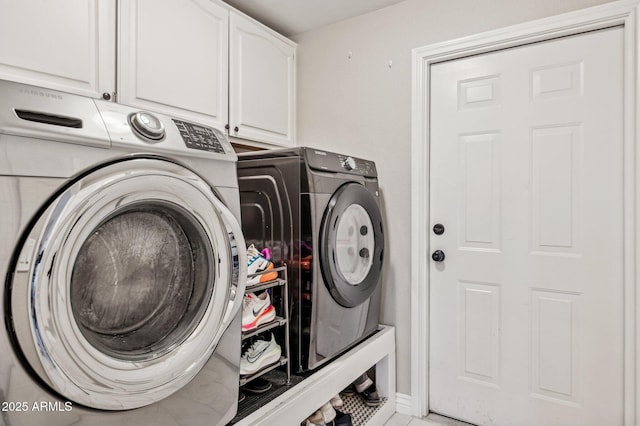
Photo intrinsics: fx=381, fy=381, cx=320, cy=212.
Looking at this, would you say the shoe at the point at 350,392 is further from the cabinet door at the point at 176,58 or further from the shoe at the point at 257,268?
the cabinet door at the point at 176,58

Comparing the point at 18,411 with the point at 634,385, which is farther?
the point at 634,385

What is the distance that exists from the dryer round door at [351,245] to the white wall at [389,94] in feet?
0.95

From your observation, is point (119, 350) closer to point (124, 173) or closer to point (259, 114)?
point (124, 173)

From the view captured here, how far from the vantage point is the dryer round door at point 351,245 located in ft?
5.56

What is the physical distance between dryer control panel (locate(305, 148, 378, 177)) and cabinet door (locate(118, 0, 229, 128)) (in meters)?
0.68

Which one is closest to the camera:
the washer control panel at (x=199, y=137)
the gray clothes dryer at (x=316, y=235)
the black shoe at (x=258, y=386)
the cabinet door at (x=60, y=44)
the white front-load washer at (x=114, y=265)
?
the white front-load washer at (x=114, y=265)

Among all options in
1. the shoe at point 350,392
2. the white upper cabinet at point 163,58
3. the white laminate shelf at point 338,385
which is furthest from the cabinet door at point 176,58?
the shoe at point 350,392

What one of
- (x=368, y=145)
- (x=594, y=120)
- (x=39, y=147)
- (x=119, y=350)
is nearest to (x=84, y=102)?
(x=39, y=147)

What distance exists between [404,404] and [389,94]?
72.6 inches

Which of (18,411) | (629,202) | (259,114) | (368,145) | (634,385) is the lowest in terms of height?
(634,385)

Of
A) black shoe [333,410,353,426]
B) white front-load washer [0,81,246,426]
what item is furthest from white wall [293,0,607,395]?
white front-load washer [0,81,246,426]

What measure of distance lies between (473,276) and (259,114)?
1.57 m

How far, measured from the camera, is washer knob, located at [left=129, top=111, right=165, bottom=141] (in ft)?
3.31

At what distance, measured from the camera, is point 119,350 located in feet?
3.31
